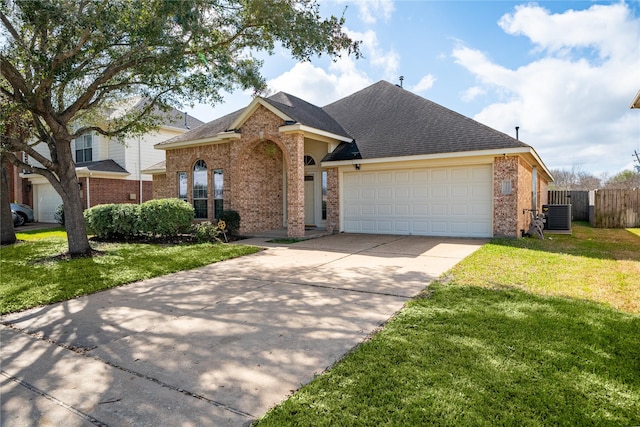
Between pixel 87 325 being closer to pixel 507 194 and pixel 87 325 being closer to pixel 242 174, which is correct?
pixel 242 174

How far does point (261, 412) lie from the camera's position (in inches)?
104

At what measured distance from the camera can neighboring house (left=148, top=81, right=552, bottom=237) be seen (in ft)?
37.9

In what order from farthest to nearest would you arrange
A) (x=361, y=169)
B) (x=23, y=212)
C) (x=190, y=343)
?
(x=23, y=212), (x=361, y=169), (x=190, y=343)

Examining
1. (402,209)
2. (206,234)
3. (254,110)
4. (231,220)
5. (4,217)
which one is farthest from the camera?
(231,220)

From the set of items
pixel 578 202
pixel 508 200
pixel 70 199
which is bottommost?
pixel 578 202

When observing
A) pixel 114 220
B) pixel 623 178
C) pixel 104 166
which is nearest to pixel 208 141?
pixel 114 220

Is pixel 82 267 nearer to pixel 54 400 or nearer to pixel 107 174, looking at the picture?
pixel 54 400

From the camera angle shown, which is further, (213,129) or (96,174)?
(96,174)

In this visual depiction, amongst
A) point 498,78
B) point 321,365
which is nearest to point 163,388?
point 321,365

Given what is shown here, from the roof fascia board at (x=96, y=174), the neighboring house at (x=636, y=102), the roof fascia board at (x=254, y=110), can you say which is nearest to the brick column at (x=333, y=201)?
the roof fascia board at (x=254, y=110)

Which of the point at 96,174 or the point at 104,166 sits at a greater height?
the point at 104,166

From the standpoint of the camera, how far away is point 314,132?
12586 millimetres

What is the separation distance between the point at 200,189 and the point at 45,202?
14.6 meters

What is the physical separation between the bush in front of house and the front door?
631 cm
